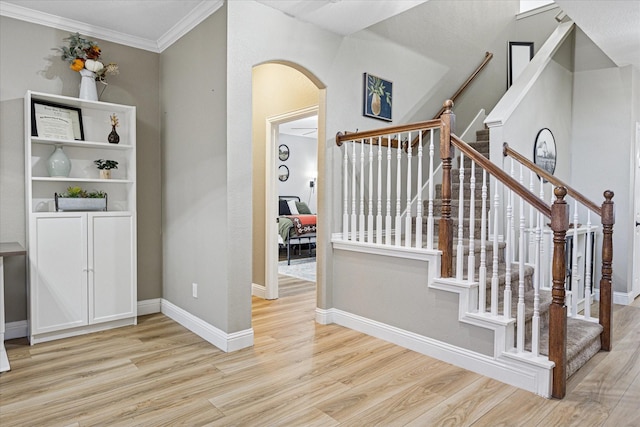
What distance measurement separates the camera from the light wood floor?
2.06 meters

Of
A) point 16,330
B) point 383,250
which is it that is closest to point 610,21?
point 383,250

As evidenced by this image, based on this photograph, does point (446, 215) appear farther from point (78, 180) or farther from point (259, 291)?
point (78, 180)

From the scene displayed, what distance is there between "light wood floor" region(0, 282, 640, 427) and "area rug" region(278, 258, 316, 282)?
2520mm

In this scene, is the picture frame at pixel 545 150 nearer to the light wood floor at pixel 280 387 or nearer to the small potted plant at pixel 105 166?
the light wood floor at pixel 280 387

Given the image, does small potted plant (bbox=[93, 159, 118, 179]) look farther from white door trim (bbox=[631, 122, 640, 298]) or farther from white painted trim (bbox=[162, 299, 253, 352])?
white door trim (bbox=[631, 122, 640, 298])

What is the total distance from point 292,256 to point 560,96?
16.2 feet

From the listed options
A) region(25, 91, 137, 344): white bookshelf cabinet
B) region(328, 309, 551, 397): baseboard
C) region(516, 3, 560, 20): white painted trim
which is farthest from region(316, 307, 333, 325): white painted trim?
region(516, 3, 560, 20): white painted trim

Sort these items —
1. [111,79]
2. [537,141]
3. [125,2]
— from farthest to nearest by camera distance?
[537,141] → [111,79] → [125,2]

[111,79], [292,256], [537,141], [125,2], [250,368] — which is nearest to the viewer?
[250,368]

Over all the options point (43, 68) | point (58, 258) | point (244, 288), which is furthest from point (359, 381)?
point (43, 68)

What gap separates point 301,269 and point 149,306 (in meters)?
2.84

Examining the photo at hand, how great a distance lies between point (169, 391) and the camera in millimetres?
2320

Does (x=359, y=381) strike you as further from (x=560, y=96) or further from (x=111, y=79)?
(x=560, y=96)

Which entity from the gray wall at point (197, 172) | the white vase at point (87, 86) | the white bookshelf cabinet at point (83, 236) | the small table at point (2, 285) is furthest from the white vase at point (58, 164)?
the gray wall at point (197, 172)
